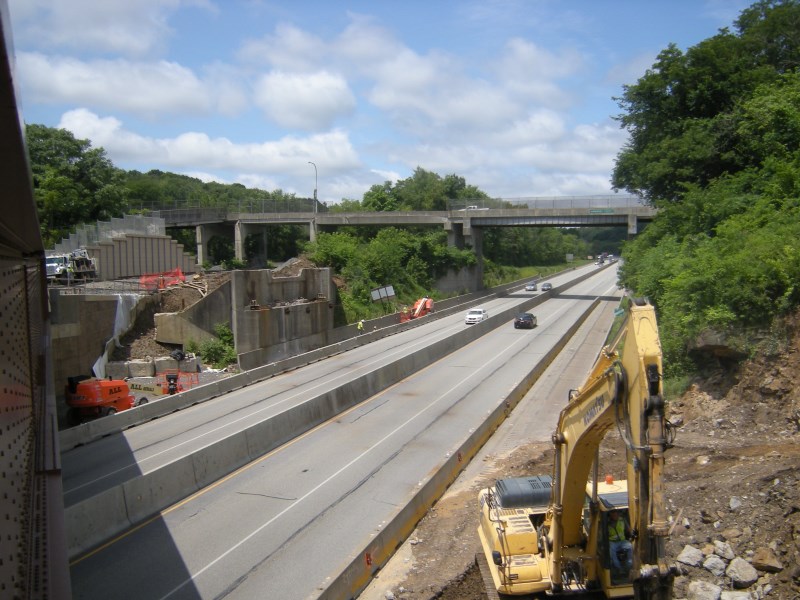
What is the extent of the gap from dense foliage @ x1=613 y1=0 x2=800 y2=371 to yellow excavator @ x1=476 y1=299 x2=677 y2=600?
554 inches

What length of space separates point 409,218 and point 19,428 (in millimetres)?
70280

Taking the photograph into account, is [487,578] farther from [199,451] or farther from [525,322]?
[525,322]

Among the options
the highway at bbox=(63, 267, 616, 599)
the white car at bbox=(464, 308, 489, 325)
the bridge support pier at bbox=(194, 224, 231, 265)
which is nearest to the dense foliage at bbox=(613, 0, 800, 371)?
the highway at bbox=(63, 267, 616, 599)

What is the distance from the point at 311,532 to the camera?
14.9 meters

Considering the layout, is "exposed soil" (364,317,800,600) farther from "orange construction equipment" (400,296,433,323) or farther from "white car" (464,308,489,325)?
"orange construction equipment" (400,296,433,323)

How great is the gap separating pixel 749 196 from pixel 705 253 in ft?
31.6

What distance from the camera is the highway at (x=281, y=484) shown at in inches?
500

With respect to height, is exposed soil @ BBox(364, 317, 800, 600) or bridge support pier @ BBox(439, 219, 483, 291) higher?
bridge support pier @ BBox(439, 219, 483, 291)

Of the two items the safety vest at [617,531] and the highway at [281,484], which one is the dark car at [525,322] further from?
the safety vest at [617,531]

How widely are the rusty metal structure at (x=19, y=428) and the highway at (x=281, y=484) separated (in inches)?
162

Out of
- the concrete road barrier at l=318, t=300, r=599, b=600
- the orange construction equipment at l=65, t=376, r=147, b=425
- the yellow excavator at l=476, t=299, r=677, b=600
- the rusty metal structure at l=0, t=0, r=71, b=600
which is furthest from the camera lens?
the orange construction equipment at l=65, t=376, r=147, b=425

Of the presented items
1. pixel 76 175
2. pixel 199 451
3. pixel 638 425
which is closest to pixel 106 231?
pixel 76 175

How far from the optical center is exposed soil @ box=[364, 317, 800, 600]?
35.6 ft

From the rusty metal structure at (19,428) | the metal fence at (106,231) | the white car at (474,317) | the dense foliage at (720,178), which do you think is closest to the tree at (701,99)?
the dense foliage at (720,178)
